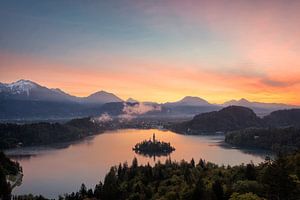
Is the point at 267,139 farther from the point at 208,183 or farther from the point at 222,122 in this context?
the point at 208,183

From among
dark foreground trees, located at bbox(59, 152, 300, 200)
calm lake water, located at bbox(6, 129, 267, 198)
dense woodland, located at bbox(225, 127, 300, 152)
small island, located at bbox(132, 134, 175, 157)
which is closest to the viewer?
dark foreground trees, located at bbox(59, 152, 300, 200)

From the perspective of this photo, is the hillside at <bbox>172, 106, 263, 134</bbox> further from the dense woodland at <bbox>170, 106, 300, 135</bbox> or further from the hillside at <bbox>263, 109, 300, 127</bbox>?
the hillside at <bbox>263, 109, 300, 127</bbox>

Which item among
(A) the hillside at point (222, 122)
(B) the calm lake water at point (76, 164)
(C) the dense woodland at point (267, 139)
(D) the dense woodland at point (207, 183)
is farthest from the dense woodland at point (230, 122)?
(D) the dense woodland at point (207, 183)

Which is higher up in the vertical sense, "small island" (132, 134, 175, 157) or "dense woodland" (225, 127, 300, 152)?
"dense woodland" (225, 127, 300, 152)

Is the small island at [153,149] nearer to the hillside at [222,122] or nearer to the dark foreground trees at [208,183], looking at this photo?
the dark foreground trees at [208,183]

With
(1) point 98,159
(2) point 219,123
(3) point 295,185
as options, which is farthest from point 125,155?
(2) point 219,123

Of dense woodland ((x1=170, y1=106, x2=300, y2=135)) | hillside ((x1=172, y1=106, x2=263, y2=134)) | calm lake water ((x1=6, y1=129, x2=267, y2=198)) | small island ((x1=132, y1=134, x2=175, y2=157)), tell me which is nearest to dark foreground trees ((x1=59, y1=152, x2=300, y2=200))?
calm lake water ((x1=6, y1=129, x2=267, y2=198))

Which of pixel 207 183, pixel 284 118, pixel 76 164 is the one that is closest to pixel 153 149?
pixel 76 164

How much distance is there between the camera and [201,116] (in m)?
133

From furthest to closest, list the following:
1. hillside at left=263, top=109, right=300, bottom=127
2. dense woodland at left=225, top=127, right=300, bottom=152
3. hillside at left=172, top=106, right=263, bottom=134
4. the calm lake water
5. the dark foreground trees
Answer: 1. hillside at left=263, top=109, right=300, bottom=127
2. hillside at left=172, top=106, right=263, bottom=134
3. dense woodland at left=225, top=127, right=300, bottom=152
4. the calm lake water
5. the dark foreground trees

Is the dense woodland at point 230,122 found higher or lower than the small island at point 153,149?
higher

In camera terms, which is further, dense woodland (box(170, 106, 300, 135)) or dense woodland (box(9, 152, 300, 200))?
dense woodland (box(170, 106, 300, 135))

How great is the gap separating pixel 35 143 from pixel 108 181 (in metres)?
56.3

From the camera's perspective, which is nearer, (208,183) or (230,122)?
(208,183)
